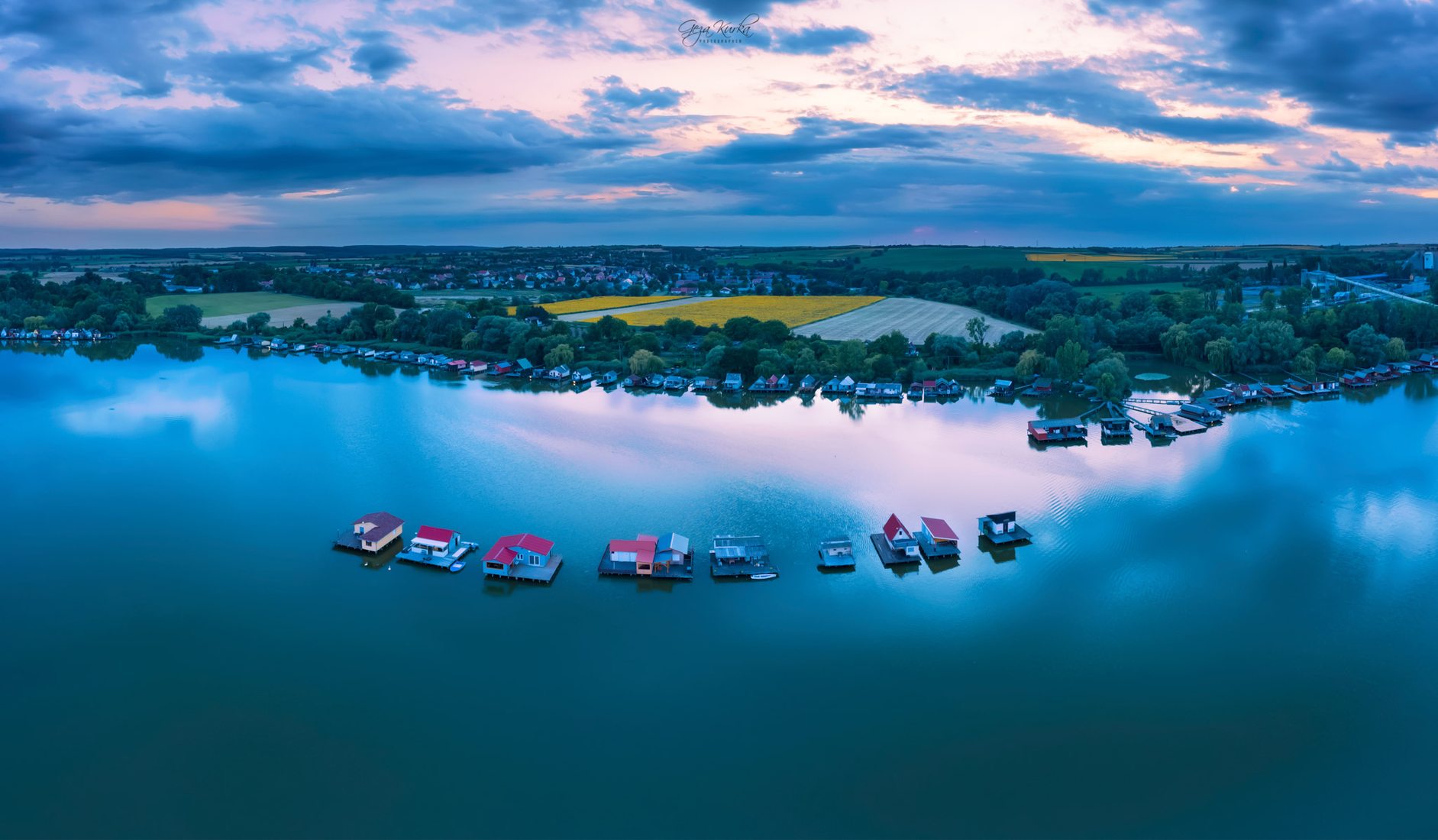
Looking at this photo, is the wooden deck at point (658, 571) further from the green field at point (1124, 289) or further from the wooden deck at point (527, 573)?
the green field at point (1124, 289)

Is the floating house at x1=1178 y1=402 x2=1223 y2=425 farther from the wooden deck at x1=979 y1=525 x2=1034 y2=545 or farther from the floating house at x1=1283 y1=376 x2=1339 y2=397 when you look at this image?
the wooden deck at x1=979 y1=525 x2=1034 y2=545

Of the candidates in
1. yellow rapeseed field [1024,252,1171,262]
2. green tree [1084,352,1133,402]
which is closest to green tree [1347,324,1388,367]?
green tree [1084,352,1133,402]

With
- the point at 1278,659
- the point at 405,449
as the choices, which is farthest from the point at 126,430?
the point at 1278,659

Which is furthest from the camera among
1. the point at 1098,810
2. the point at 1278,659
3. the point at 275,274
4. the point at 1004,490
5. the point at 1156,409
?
the point at 275,274

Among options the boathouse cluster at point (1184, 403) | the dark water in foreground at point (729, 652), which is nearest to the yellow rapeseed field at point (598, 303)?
the boathouse cluster at point (1184, 403)

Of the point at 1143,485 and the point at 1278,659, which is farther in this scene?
the point at 1143,485

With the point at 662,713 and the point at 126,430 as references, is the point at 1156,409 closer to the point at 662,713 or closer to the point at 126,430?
the point at 662,713

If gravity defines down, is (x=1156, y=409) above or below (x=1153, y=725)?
above
